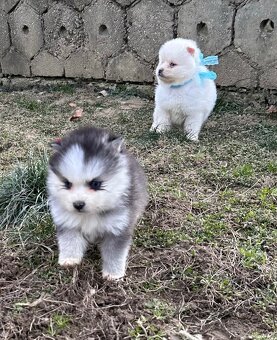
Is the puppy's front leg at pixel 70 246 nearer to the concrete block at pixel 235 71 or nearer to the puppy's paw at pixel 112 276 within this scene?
the puppy's paw at pixel 112 276

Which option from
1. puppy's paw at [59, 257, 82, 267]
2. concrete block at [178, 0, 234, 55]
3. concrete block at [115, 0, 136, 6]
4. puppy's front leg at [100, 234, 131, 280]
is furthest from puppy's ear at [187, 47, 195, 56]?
puppy's paw at [59, 257, 82, 267]

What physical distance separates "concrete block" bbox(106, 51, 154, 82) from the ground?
5.42 feet

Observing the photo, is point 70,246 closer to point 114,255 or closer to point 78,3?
point 114,255

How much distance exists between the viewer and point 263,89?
5.58 metres

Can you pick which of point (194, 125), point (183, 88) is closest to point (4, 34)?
point (183, 88)

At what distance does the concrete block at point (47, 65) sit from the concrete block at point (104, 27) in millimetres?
526

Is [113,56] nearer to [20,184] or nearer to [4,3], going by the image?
[4,3]

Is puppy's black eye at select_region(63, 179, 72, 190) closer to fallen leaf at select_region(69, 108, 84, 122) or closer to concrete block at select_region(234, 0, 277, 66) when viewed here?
fallen leaf at select_region(69, 108, 84, 122)

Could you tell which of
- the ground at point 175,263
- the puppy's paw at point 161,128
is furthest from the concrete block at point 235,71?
the puppy's paw at point 161,128

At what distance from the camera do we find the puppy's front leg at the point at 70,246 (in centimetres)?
261

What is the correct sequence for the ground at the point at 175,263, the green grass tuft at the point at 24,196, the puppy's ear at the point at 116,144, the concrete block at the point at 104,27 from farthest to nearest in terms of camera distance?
the concrete block at the point at 104,27
the green grass tuft at the point at 24,196
the puppy's ear at the point at 116,144
the ground at the point at 175,263

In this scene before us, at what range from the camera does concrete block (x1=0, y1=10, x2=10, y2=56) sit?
6.54 metres

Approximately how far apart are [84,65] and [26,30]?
35.8 inches

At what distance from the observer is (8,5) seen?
21.2 ft
